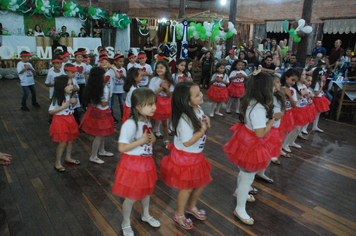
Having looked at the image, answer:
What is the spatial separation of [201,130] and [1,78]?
976cm

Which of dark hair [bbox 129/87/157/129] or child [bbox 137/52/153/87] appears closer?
dark hair [bbox 129/87/157/129]

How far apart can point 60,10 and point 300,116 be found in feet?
39.6

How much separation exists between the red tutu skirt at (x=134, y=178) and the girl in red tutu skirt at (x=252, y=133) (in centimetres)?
86

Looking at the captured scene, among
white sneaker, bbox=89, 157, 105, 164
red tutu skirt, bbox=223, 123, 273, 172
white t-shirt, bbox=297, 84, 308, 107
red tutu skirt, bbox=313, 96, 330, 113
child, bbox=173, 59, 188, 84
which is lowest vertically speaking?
white sneaker, bbox=89, 157, 105, 164

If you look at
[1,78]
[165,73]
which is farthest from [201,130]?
[1,78]

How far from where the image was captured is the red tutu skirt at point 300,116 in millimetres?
3988

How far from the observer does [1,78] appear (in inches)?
360

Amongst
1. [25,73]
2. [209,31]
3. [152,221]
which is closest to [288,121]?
[152,221]

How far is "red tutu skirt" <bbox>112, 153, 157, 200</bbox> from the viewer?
6.46 feet

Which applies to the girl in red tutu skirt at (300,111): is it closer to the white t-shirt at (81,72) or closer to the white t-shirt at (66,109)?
the white t-shirt at (66,109)

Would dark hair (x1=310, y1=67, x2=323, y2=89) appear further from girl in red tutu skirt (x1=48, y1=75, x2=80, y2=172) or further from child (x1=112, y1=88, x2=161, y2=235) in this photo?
girl in red tutu skirt (x1=48, y1=75, x2=80, y2=172)

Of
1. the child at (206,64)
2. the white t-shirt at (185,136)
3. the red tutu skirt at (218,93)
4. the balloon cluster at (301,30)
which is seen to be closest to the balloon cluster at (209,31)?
the child at (206,64)

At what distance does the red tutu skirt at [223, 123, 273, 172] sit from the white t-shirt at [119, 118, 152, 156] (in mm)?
850

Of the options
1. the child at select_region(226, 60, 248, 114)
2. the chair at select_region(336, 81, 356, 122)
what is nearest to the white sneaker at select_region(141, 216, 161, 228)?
Answer: the child at select_region(226, 60, 248, 114)
